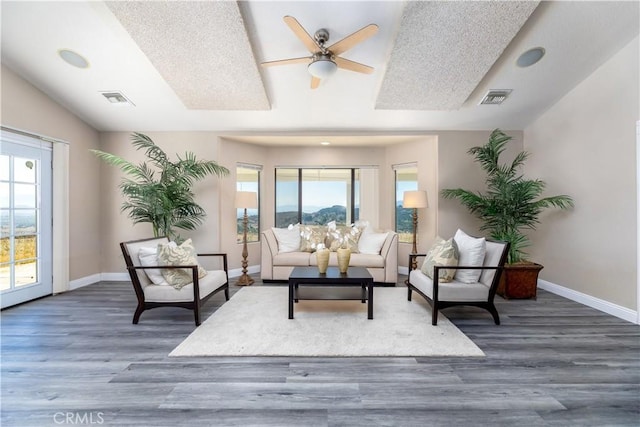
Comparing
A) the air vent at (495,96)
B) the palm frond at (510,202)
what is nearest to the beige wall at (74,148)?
the palm frond at (510,202)

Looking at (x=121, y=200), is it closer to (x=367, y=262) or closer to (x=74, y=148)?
(x=74, y=148)

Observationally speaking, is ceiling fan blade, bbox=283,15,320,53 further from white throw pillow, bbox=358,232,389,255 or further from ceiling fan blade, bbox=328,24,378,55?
white throw pillow, bbox=358,232,389,255

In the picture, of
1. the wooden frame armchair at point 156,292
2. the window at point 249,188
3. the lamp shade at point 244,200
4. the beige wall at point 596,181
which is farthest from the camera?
the window at point 249,188

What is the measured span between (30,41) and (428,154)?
5.52 metres

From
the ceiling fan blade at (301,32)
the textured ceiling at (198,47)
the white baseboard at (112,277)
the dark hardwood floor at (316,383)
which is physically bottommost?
the dark hardwood floor at (316,383)

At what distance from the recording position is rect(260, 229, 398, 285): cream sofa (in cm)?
436

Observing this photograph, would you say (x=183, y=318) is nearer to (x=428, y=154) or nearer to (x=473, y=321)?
(x=473, y=321)

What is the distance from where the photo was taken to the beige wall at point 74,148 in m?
3.38

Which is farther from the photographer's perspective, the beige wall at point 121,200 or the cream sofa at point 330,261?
the beige wall at point 121,200

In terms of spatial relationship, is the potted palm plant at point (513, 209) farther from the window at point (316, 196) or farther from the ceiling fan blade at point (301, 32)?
the ceiling fan blade at point (301, 32)

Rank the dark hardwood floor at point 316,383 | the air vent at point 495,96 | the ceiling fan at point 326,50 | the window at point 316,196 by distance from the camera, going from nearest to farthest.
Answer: the dark hardwood floor at point 316,383 < the ceiling fan at point 326,50 < the air vent at point 495,96 < the window at point 316,196

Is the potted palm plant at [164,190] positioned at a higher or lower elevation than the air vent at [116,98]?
lower

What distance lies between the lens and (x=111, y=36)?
2.94 metres

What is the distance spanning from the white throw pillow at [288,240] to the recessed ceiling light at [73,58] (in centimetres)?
330
